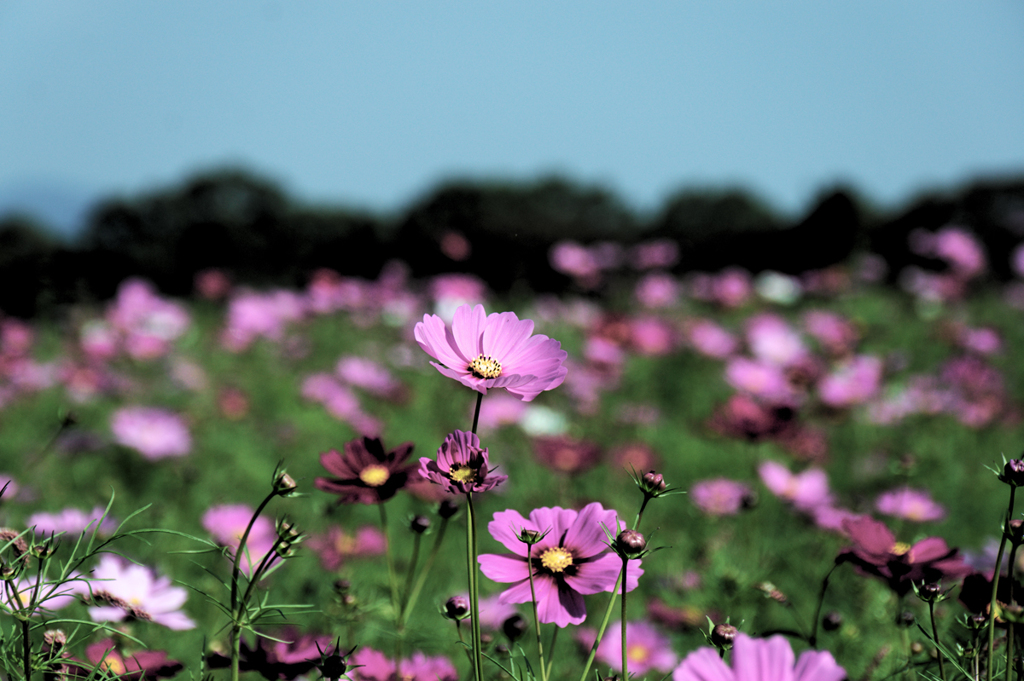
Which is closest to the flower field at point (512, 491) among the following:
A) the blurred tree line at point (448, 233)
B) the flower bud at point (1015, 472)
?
the flower bud at point (1015, 472)

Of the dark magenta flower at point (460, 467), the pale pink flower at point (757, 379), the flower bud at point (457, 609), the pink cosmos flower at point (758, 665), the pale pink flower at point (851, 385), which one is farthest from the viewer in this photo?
the pale pink flower at point (851, 385)

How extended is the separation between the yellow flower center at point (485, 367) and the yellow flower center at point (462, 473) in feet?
0.31

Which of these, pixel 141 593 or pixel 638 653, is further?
pixel 638 653

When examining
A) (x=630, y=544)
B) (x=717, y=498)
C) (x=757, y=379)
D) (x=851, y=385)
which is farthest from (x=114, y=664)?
(x=851, y=385)

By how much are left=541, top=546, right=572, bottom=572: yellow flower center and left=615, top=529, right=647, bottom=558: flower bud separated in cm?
13

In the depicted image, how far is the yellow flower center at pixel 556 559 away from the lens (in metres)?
0.67

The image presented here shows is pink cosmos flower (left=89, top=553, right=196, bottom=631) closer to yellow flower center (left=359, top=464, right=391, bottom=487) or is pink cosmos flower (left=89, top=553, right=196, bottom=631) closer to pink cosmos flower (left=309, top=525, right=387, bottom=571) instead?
yellow flower center (left=359, top=464, right=391, bottom=487)

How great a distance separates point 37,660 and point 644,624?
35.5 inches

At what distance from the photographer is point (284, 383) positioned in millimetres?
3740

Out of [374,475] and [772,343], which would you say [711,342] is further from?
[374,475]

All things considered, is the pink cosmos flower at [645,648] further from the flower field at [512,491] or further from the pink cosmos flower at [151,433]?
the pink cosmos flower at [151,433]

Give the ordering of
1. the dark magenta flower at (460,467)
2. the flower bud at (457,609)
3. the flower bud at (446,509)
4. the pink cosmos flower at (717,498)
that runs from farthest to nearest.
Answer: the pink cosmos flower at (717,498)
the flower bud at (446,509)
the flower bud at (457,609)
the dark magenta flower at (460,467)

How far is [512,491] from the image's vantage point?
7.65 ft

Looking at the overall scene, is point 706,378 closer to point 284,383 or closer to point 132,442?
point 284,383
